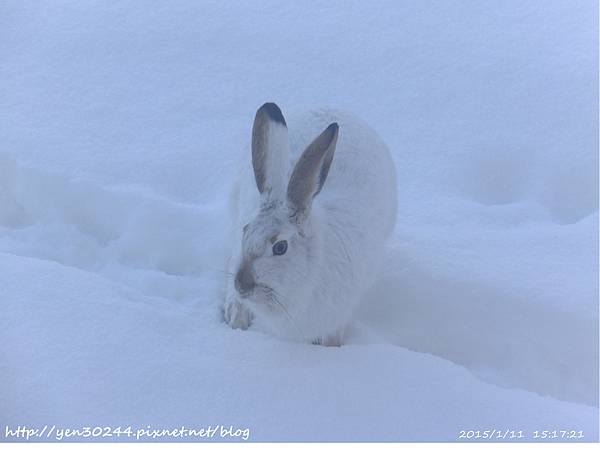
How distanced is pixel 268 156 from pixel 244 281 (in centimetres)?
49

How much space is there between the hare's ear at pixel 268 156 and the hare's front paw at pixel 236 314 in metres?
0.58

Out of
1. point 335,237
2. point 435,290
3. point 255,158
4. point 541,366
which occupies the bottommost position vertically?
point 541,366

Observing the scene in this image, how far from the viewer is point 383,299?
130 inches

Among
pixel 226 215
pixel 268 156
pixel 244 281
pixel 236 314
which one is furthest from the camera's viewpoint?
pixel 226 215

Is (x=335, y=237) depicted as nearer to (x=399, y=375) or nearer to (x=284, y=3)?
(x=399, y=375)

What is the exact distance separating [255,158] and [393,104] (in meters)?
1.88

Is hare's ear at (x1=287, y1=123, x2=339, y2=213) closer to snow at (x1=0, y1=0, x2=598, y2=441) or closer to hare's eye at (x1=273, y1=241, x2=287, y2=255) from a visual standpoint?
hare's eye at (x1=273, y1=241, x2=287, y2=255)

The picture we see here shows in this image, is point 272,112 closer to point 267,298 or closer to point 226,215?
point 267,298

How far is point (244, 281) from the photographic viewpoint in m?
2.52

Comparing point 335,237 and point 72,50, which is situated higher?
point 72,50

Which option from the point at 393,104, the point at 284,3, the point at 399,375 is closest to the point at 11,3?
the point at 284,3

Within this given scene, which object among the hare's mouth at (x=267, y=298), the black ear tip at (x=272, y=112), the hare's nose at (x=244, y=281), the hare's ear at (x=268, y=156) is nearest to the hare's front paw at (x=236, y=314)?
the hare's mouth at (x=267, y=298)

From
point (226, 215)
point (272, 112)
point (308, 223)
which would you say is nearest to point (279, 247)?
point (308, 223)

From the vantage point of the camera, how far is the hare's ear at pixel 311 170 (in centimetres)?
251
